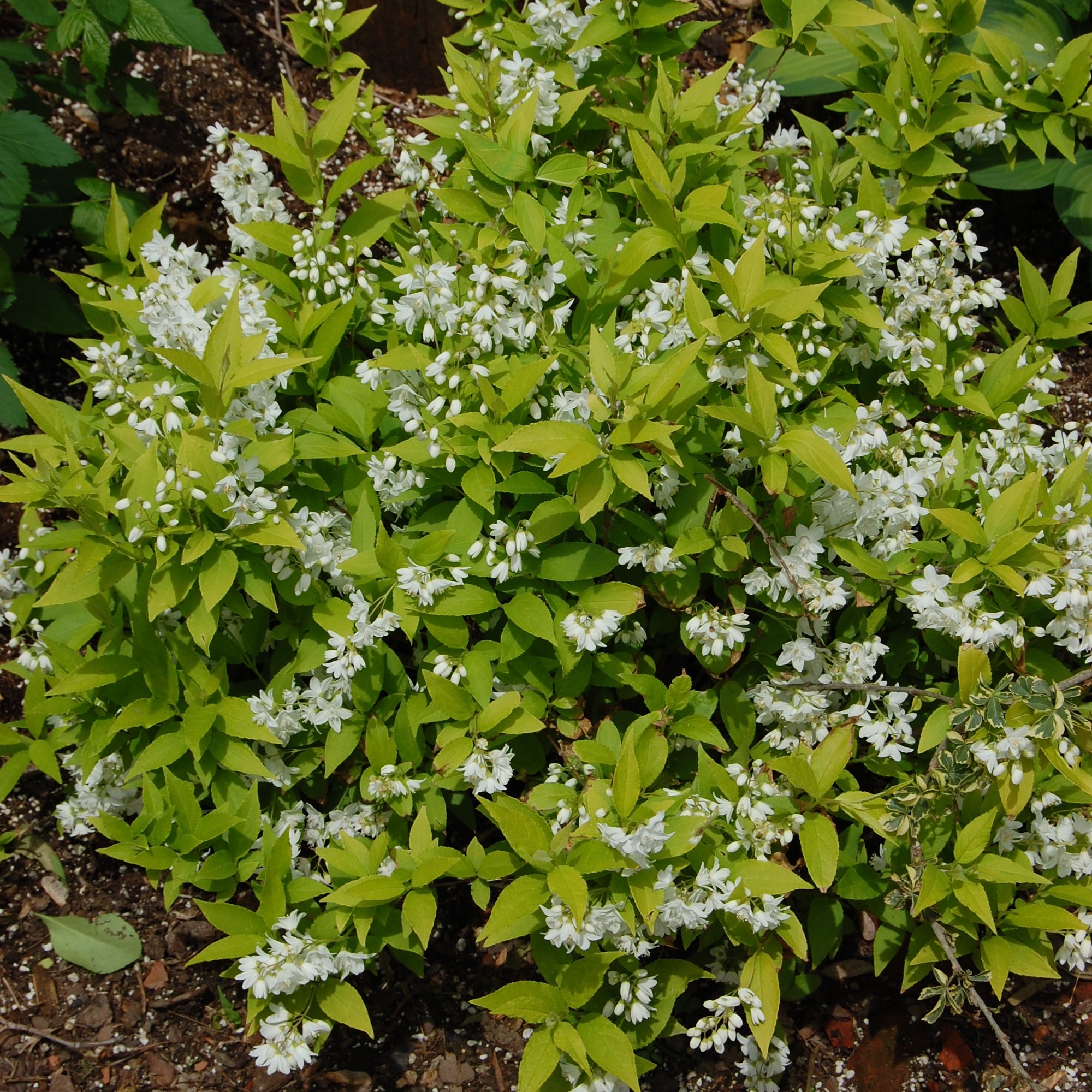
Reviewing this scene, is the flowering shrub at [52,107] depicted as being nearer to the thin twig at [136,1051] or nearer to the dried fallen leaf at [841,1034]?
the thin twig at [136,1051]

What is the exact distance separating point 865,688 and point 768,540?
0.52 meters

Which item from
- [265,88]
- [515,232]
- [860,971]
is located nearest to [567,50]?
[515,232]

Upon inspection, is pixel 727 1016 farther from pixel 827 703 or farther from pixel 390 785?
pixel 390 785

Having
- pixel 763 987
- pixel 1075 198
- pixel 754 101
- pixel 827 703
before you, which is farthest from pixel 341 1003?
pixel 1075 198

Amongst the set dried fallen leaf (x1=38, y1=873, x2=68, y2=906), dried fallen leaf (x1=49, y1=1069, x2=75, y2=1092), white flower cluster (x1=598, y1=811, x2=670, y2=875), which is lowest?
dried fallen leaf (x1=49, y1=1069, x2=75, y2=1092)

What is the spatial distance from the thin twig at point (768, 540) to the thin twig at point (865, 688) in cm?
21

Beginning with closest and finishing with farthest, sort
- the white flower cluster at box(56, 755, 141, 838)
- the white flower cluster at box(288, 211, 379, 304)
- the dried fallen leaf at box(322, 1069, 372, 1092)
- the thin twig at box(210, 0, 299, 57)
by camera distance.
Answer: the white flower cluster at box(288, 211, 379, 304)
the white flower cluster at box(56, 755, 141, 838)
the dried fallen leaf at box(322, 1069, 372, 1092)
the thin twig at box(210, 0, 299, 57)

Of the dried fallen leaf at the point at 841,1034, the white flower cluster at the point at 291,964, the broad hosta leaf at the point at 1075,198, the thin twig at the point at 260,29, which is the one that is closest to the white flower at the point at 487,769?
the white flower cluster at the point at 291,964

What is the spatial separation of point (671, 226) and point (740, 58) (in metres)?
3.22

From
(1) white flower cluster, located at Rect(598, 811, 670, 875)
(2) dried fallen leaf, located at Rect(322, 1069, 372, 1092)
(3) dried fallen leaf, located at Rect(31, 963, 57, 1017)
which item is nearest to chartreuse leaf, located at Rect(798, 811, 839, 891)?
(1) white flower cluster, located at Rect(598, 811, 670, 875)

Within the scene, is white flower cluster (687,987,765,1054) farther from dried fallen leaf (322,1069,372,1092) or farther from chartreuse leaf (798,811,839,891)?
dried fallen leaf (322,1069,372,1092)

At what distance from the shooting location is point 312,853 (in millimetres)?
3307

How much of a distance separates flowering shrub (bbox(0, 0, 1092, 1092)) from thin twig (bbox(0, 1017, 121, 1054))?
0.78 meters

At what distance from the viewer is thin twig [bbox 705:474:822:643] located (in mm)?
2604
